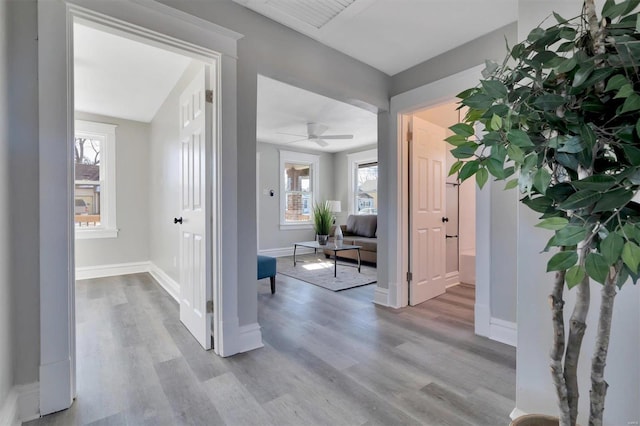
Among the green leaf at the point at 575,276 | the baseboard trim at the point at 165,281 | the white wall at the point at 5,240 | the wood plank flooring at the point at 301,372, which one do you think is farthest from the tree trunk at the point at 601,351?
the baseboard trim at the point at 165,281

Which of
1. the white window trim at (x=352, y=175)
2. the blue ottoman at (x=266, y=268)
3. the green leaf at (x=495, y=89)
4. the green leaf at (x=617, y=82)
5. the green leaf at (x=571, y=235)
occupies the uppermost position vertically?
the white window trim at (x=352, y=175)

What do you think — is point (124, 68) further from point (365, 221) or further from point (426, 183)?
point (365, 221)

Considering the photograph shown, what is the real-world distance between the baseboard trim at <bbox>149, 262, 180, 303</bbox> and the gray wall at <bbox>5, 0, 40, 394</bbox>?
185 centimetres

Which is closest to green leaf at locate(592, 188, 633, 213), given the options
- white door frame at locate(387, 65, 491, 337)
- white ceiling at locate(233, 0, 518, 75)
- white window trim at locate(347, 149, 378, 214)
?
white ceiling at locate(233, 0, 518, 75)

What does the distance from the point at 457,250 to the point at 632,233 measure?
3.69 m

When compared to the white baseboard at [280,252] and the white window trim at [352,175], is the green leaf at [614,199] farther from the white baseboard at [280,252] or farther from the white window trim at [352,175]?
the white window trim at [352,175]

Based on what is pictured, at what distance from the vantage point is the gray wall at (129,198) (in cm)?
445

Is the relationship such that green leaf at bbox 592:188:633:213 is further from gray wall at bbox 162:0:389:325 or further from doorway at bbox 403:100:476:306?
doorway at bbox 403:100:476:306

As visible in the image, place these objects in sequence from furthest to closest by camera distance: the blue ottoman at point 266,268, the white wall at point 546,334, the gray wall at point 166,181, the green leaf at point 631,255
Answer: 1. the blue ottoman at point 266,268
2. the gray wall at point 166,181
3. the white wall at point 546,334
4. the green leaf at point 631,255

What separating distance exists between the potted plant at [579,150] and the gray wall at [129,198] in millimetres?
5115

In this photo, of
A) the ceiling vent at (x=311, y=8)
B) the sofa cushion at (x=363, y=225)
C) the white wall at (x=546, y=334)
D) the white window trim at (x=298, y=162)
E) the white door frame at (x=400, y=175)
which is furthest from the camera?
the white window trim at (x=298, y=162)

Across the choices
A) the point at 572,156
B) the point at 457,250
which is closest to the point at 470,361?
the point at 572,156

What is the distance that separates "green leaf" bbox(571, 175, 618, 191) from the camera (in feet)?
1.91

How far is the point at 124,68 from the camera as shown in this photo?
117 inches
